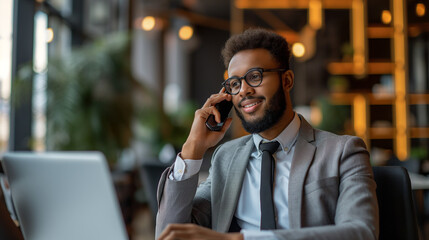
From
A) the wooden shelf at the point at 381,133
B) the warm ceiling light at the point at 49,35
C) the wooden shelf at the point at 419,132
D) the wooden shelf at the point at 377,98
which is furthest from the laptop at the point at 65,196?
the wooden shelf at the point at 381,133

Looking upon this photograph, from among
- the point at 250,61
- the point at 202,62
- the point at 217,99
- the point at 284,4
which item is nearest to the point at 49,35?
the point at 217,99

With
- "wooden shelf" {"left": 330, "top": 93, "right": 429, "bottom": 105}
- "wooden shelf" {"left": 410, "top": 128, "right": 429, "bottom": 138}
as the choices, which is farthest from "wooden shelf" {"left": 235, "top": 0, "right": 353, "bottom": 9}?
"wooden shelf" {"left": 410, "top": 128, "right": 429, "bottom": 138}

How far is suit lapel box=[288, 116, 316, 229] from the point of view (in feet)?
4.15

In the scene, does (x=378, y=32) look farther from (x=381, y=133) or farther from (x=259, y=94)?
(x=259, y=94)

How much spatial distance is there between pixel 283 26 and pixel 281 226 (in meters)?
10.2

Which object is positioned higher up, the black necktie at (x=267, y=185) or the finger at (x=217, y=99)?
the finger at (x=217, y=99)

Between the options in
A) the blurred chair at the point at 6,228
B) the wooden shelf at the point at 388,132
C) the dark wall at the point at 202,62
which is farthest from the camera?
the dark wall at the point at 202,62

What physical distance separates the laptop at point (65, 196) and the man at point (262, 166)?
0.34m

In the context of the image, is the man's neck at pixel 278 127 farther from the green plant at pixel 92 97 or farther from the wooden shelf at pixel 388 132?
the wooden shelf at pixel 388 132

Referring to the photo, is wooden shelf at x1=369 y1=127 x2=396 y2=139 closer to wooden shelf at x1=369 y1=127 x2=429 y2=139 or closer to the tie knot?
wooden shelf at x1=369 y1=127 x2=429 y2=139

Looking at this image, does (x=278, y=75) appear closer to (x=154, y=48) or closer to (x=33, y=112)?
(x=33, y=112)

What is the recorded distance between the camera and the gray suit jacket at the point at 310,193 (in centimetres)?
115

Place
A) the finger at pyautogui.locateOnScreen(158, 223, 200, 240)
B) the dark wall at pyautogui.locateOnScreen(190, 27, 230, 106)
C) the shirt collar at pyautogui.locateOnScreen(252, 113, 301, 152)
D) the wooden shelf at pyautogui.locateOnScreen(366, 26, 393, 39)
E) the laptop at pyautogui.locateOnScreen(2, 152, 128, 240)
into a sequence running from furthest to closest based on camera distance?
the dark wall at pyautogui.locateOnScreen(190, 27, 230, 106) → the wooden shelf at pyautogui.locateOnScreen(366, 26, 393, 39) → the shirt collar at pyautogui.locateOnScreen(252, 113, 301, 152) → the finger at pyautogui.locateOnScreen(158, 223, 200, 240) → the laptop at pyautogui.locateOnScreen(2, 152, 128, 240)

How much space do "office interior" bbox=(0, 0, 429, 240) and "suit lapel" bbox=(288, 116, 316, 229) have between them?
39 centimetres
